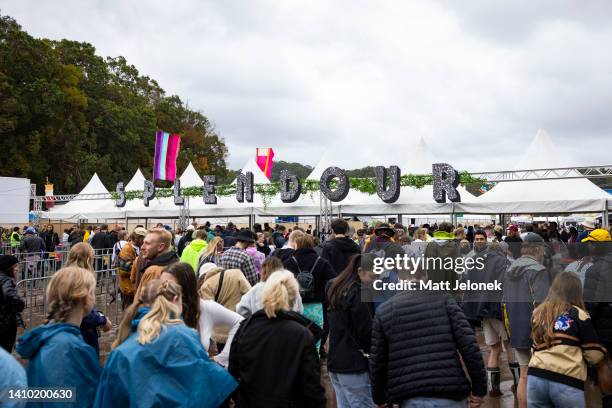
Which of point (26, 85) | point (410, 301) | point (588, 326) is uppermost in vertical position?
point (26, 85)

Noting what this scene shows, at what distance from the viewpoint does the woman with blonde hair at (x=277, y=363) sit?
2889mm

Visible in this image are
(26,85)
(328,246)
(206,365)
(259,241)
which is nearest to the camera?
(206,365)

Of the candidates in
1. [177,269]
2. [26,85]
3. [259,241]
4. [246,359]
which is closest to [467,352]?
[246,359]

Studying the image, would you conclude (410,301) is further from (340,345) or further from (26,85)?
(26,85)

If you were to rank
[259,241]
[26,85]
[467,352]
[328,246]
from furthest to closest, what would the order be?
[26,85] < [259,241] < [328,246] < [467,352]

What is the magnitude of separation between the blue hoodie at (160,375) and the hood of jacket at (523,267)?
142 inches

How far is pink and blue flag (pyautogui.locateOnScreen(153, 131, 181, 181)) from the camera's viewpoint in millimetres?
24031

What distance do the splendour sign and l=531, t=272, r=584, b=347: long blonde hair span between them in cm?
1075

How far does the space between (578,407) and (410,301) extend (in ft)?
4.60

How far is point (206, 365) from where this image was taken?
2.59m

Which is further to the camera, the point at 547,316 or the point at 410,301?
the point at 547,316

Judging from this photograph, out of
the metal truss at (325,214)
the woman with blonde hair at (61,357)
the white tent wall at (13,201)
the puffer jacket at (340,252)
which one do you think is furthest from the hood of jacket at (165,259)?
the white tent wall at (13,201)

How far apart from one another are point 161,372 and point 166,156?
23.1 meters

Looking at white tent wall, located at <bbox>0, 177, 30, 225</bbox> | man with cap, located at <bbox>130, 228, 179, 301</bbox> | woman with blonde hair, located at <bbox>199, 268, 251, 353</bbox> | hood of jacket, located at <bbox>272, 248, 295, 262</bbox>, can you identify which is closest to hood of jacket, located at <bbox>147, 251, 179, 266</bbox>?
man with cap, located at <bbox>130, 228, 179, 301</bbox>
